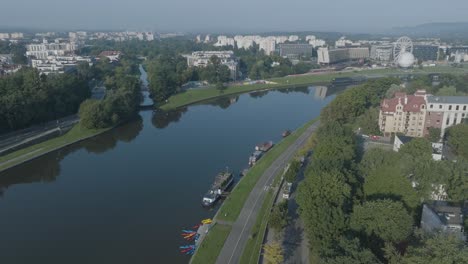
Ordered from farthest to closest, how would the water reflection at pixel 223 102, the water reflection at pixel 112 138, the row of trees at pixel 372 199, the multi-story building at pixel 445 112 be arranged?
the water reflection at pixel 223 102, the water reflection at pixel 112 138, the multi-story building at pixel 445 112, the row of trees at pixel 372 199

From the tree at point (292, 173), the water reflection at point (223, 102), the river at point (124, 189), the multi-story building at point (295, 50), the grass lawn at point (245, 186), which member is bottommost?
the river at point (124, 189)

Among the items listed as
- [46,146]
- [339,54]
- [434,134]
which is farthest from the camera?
[339,54]

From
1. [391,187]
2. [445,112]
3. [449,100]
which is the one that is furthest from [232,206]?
[449,100]

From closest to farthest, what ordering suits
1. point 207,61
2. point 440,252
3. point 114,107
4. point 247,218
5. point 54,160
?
point 440,252 < point 247,218 < point 54,160 < point 114,107 < point 207,61

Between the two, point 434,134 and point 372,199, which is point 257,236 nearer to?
point 372,199

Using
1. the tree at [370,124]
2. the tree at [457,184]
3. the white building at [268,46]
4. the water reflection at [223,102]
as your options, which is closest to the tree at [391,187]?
the tree at [457,184]

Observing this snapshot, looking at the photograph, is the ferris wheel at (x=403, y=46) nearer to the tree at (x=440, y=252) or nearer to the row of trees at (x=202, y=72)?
the row of trees at (x=202, y=72)

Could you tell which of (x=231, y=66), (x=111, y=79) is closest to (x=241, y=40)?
(x=231, y=66)

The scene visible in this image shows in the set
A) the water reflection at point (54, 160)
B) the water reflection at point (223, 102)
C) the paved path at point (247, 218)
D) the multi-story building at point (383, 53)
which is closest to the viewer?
the paved path at point (247, 218)
